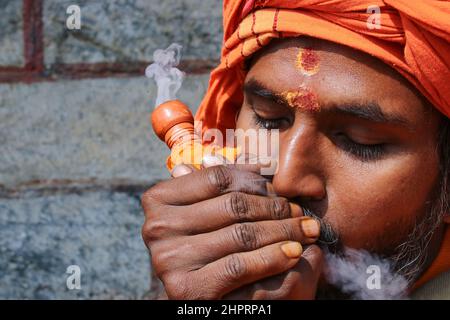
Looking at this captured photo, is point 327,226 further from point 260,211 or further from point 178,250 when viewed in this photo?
point 178,250

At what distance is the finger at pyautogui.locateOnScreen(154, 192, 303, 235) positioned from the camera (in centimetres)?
157

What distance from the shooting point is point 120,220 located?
8.66 feet

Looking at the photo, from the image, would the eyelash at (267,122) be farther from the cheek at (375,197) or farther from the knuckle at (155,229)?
the knuckle at (155,229)

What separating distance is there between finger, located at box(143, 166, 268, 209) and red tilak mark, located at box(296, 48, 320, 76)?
0.87 ft

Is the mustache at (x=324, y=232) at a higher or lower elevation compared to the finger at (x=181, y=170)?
lower

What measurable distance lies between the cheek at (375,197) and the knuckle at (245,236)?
0.22 meters

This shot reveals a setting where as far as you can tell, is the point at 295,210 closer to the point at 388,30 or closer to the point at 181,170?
the point at 181,170

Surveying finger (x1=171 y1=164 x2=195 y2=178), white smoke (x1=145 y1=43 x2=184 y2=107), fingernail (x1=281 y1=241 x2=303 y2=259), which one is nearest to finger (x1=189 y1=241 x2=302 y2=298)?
fingernail (x1=281 y1=241 x2=303 y2=259)

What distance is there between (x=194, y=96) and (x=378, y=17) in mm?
997

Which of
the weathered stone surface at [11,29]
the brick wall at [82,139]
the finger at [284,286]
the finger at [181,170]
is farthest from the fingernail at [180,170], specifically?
the weathered stone surface at [11,29]

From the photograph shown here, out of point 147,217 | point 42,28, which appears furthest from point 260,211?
point 42,28

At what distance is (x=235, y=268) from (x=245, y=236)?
0.07 m

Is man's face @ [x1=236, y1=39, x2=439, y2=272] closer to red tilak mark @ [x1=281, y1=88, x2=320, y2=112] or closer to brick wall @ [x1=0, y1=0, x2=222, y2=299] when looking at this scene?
red tilak mark @ [x1=281, y1=88, x2=320, y2=112]

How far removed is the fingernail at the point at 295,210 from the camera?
5.32ft
